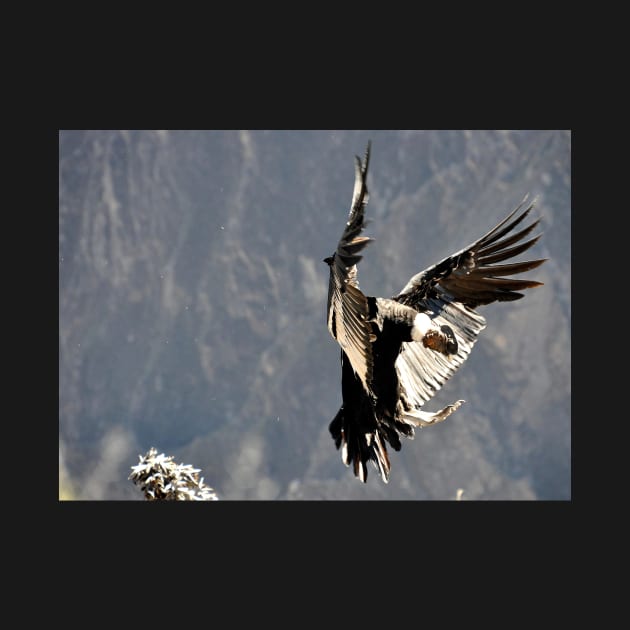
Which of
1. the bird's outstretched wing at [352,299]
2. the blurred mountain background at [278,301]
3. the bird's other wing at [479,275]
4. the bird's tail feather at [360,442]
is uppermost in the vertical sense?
the blurred mountain background at [278,301]

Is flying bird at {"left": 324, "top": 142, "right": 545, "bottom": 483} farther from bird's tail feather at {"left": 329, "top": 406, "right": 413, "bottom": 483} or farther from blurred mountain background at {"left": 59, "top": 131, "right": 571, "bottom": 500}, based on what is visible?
blurred mountain background at {"left": 59, "top": 131, "right": 571, "bottom": 500}

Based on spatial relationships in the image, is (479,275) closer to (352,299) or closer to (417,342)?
(417,342)

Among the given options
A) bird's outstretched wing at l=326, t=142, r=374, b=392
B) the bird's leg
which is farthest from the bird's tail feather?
bird's outstretched wing at l=326, t=142, r=374, b=392

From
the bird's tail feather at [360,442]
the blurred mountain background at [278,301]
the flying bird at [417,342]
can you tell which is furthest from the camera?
the blurred mountain background at [278,301]

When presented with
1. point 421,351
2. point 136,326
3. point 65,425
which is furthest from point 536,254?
point 421,351

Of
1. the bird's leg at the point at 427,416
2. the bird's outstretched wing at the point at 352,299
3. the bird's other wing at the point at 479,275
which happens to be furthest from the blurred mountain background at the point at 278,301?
the bird's outstretched wing at the point at 352,299

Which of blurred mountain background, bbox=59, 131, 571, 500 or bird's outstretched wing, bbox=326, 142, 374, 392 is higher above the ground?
blurred mountain background, bbox=59, 131, 571, 500

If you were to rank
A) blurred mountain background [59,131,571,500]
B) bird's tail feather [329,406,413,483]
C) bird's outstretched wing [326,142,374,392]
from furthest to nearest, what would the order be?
1. blurred mountain background [59,131,571,500]
2. bird's tail feather [329,406,413,483]
3. bird's outstretched wing [326,142,374,392]

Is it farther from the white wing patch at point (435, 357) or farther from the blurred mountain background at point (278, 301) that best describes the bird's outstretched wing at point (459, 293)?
the blurred mountain background at point (278, 301)
